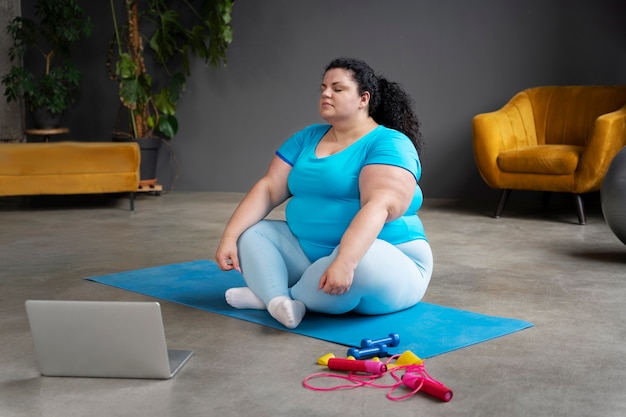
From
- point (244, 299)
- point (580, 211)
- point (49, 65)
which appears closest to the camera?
point (244, 299)

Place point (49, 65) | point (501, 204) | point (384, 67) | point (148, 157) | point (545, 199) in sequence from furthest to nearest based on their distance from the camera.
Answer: point (49, 65) < point (148, 157) < point (384, 67) < point (545, 199) < point (501, 204)

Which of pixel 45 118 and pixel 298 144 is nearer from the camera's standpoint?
pixel 298 144

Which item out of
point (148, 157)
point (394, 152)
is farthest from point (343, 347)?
point (148, 157)

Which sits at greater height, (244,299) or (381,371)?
(381,371)

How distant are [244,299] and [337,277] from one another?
59 cm

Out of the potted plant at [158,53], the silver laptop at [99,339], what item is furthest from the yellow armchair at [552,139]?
the silver laptop at [99,339]

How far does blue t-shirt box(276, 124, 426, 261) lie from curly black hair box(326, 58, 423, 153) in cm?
9

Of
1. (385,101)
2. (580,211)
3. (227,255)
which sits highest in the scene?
(385,101)

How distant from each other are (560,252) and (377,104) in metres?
1.68

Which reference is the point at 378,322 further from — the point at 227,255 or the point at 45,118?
the point at 45,118

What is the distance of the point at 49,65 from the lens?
7270mm

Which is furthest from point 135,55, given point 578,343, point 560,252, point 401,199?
point 578,343

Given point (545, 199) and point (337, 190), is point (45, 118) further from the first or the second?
point (337, 190)

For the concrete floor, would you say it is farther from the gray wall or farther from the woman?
the gray wall
